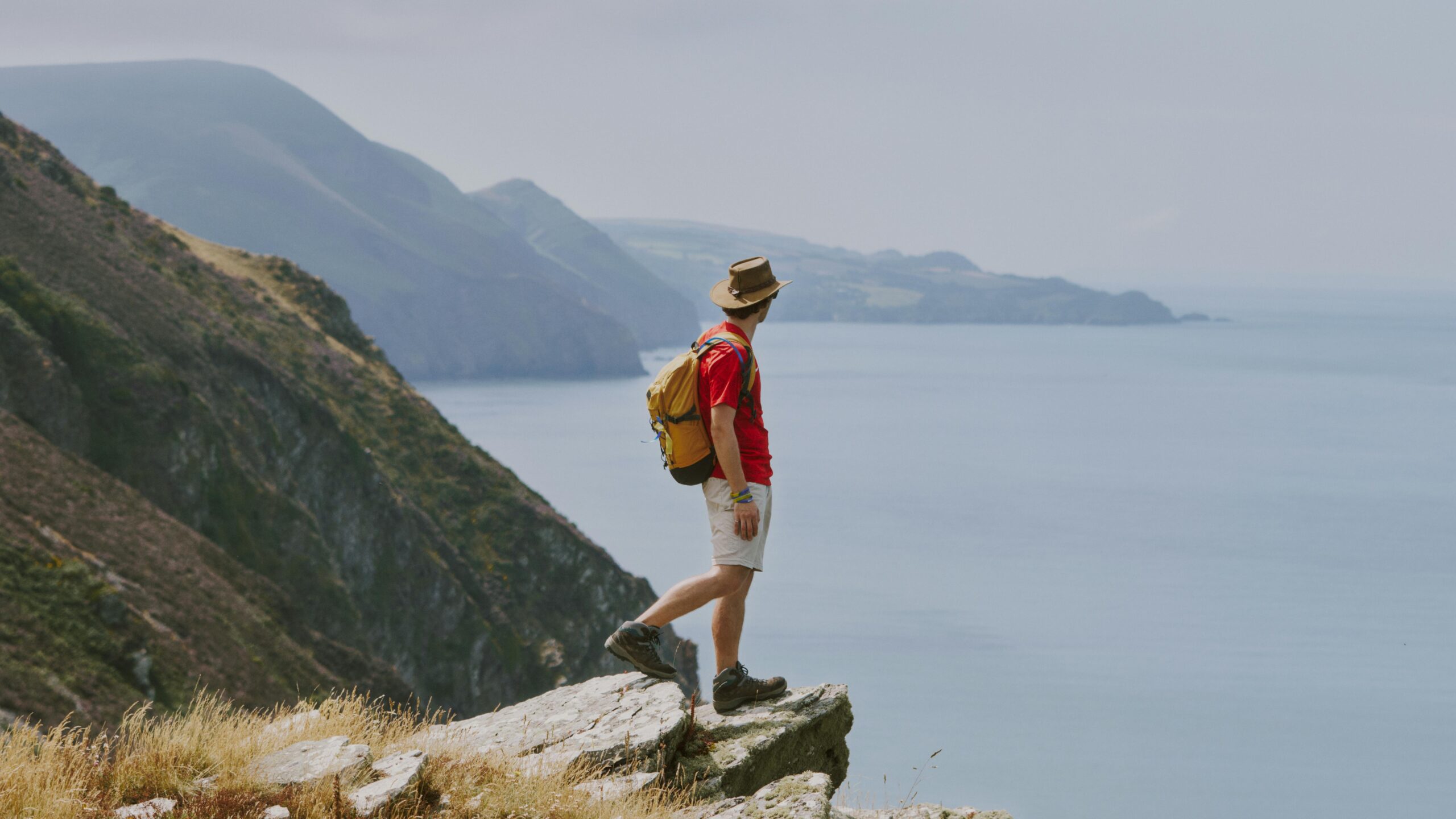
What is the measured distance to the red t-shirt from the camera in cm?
789

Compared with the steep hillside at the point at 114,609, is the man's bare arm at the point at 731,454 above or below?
above

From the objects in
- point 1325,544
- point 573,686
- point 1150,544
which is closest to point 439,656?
point 573,686

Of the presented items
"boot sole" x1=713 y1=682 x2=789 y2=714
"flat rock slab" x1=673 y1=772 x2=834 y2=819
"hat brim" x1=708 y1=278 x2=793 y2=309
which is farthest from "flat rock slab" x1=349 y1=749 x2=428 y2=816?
"hat brim" x1=708 y1=278 x2=793 y2=309

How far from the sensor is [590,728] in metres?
8.45

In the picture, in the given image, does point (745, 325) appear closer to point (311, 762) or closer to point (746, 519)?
point (746, 519)

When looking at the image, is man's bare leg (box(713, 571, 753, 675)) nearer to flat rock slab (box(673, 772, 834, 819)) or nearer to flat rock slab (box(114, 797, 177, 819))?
flat rock slab (box(673, 772, 834, 819))

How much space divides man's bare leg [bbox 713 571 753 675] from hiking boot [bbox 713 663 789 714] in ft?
0.24

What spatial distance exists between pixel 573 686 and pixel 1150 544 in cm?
19507

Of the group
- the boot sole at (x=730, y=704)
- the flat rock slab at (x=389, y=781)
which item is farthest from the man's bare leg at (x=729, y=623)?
the flat rock slab at (x=389, y=781)

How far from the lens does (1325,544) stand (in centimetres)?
19362

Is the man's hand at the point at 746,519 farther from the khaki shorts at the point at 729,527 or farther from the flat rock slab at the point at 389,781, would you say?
the flat rock slab at the point at 389,781

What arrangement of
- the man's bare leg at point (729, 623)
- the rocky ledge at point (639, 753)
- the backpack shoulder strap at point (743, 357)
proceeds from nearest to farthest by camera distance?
the rocky ledge at point (639, 753) → the backpack shoulder strap at point (743, 357) → the man's bare leg at point (729, 623)

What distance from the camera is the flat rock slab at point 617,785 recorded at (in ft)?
23.9

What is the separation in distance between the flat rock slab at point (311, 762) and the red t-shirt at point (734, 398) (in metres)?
3.08
